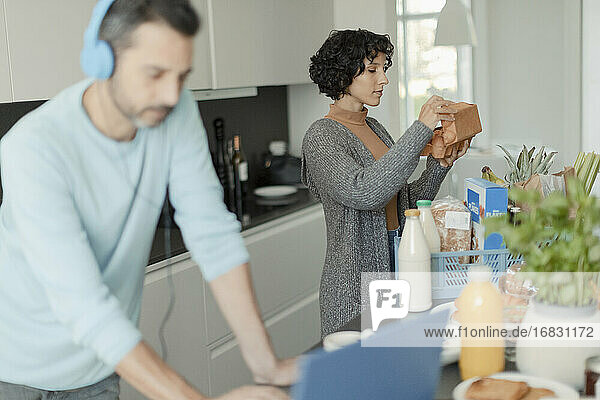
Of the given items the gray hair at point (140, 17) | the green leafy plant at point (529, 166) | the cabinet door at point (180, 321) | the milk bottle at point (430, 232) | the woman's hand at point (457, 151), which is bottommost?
the cabinet door at point (180, 321)

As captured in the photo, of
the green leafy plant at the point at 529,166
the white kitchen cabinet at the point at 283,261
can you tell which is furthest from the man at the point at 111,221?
the white kitchen cabinet at the point at 283,261

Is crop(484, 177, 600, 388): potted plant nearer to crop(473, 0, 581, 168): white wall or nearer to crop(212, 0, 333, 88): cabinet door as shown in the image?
crop(212, 0, 333, 88): cabinet door

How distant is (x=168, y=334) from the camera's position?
91.5 inches

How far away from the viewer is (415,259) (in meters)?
1.46

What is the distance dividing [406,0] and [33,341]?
4992 mm

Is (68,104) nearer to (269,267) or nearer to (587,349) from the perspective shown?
(587,349)

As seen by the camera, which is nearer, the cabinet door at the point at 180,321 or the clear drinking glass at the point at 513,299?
the clear drinking glass at the point at 513,299

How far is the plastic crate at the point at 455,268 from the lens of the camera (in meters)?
1.53

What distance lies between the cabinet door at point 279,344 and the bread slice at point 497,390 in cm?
158

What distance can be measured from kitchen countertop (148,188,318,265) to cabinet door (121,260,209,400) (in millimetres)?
55

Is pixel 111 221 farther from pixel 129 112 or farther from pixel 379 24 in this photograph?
pixel 379 24

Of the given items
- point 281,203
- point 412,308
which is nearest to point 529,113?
point 281,203

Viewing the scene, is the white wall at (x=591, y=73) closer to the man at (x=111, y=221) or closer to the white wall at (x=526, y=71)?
the white wall at (x=526, y=71)

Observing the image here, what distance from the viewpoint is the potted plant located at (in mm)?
993
